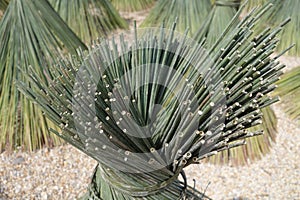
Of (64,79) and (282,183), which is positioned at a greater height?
(64,79)

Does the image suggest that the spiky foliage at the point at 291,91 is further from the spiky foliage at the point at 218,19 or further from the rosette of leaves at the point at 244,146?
the spiky foliage at the point at 218,19

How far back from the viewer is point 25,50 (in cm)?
133

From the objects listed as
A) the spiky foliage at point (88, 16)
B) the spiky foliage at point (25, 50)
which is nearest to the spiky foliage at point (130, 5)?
the spiky foliage at point (88, 16)

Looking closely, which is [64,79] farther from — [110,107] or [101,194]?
[101,194]

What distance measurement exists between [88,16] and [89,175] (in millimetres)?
741

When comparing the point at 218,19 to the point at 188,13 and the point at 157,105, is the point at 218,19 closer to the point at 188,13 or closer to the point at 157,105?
the point at 188,13

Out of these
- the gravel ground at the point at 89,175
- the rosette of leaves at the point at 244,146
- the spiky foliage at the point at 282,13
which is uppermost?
the spiky foliage at the point at 282,13

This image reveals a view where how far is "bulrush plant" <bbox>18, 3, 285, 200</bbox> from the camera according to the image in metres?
0.58

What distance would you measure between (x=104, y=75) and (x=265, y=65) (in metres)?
0.25

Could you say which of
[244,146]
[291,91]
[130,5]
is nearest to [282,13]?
[291,91]

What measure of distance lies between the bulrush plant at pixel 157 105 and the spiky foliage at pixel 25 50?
657mm

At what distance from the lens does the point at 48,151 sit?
56.4 inches

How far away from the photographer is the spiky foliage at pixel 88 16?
1734 millimetres

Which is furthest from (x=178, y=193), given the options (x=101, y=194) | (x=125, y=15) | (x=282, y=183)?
(x=125, y=15)
